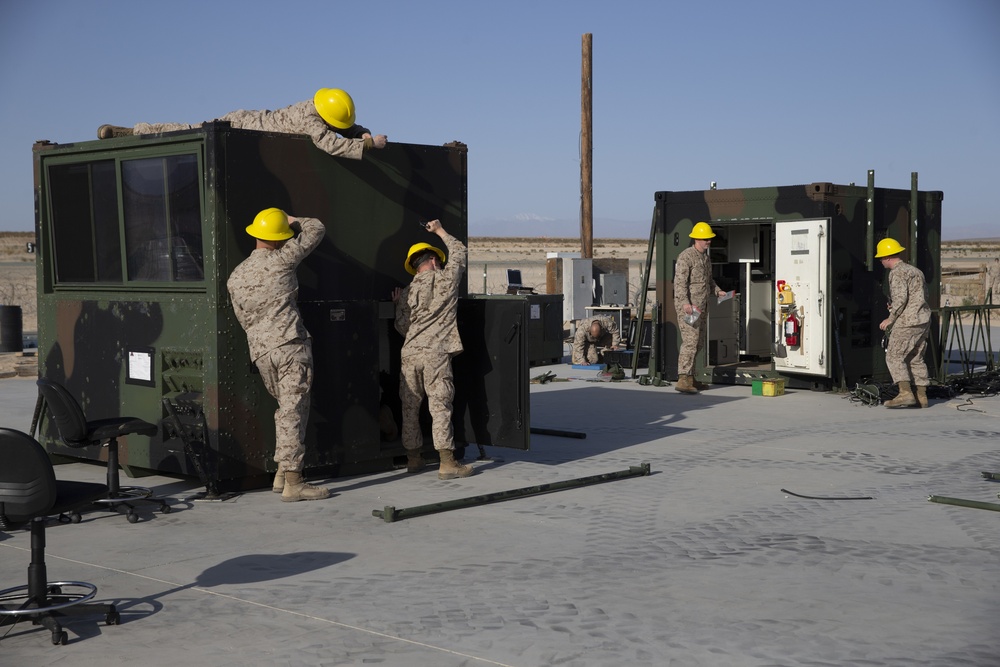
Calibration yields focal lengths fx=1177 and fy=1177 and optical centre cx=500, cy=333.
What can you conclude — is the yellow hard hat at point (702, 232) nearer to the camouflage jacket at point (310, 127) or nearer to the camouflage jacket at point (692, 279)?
the camouflage jacket at point (692, 279)

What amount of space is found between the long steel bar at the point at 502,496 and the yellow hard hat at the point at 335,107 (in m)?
3.03

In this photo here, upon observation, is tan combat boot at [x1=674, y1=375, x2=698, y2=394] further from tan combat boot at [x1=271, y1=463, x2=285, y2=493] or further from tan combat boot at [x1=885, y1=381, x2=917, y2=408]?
tan combat boot at [x1=271, y1=463, x2=285, y2=493]

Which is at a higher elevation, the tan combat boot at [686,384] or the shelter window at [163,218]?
the shelter window at [163,218]

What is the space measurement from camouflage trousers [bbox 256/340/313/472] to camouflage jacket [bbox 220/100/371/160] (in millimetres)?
1551

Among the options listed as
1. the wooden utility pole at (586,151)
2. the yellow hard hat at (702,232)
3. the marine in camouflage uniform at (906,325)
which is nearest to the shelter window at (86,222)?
the yellow hard hat at (702,232)

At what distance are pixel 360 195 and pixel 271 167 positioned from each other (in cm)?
84

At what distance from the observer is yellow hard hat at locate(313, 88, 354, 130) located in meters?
9.04

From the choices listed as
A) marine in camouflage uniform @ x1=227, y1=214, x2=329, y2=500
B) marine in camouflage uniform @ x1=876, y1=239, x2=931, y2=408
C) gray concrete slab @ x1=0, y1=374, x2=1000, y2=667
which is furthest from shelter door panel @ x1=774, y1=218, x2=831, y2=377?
marine in camouflage uniform @ x1=227, y1=214, x2=329, y2=500

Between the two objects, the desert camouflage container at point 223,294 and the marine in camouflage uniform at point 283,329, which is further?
the desert camouflage container at point 223,294

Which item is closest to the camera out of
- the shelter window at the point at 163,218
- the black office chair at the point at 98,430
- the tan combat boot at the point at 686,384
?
the black office chair at the point at 98,430

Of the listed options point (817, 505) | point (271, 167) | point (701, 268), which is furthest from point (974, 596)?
point (701, 268)

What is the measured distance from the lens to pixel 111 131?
9.30 metres

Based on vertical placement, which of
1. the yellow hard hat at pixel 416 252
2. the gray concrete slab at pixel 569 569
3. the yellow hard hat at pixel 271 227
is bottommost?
the gray concrete slab at pixel 569 569

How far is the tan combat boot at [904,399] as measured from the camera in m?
14.0
